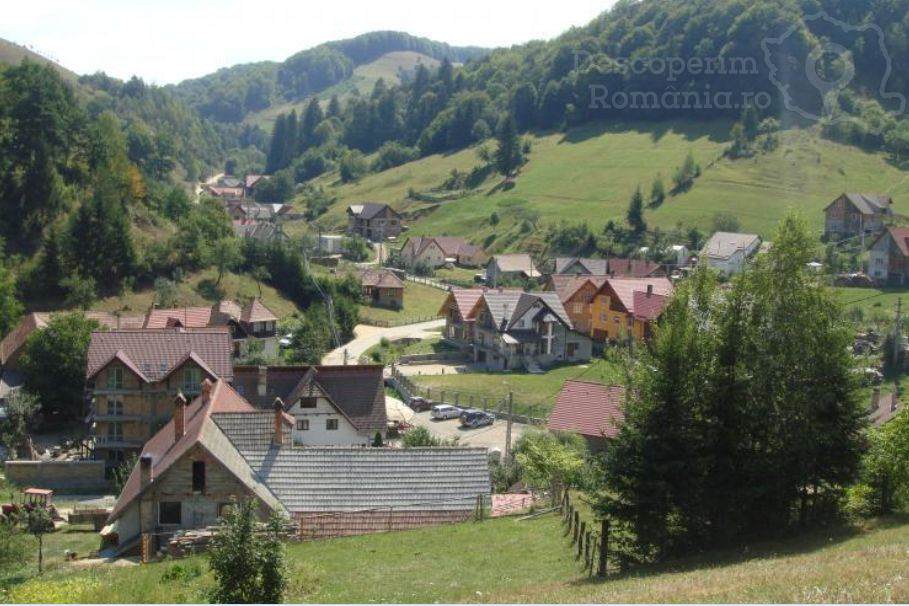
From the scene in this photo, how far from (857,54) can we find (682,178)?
5117cm

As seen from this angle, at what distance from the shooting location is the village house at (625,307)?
62.9m

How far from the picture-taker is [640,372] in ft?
73.2

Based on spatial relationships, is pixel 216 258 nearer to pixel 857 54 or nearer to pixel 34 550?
pixel 34 550

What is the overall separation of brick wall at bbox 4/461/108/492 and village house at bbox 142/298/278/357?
17.8 meters

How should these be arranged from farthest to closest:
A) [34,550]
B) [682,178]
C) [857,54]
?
1. [857,54]
2. [682,178]
3. [34,550]

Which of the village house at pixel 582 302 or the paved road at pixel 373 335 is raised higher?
the village house at pixel 582 302

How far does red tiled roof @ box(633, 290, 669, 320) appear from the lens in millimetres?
62219

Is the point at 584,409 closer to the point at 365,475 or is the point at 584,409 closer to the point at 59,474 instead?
the point at 365,475

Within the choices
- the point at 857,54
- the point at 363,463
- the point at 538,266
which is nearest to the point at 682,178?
the point at 538,266

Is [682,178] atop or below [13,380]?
atop

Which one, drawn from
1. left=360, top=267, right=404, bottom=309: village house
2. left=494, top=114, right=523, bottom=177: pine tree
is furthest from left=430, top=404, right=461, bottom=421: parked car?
left=494, top=114, right=523, bottom=177: pine tree

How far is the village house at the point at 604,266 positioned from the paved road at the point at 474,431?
136ft

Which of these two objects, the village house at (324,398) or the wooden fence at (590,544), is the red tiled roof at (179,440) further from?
the wooden fence at (590,544)

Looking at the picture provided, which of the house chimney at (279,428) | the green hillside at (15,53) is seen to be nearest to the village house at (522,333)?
the house chimney at (279,428)
